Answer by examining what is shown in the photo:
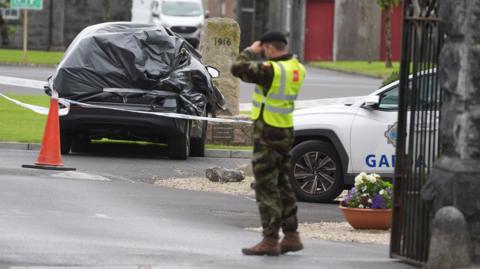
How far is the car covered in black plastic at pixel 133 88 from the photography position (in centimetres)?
1936

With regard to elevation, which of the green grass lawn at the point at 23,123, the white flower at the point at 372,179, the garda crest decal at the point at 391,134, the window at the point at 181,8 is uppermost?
the window at the point at 181,8

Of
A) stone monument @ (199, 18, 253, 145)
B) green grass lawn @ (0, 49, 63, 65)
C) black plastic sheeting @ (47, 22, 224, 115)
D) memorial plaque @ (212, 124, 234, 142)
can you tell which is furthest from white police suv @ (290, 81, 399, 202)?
green grass lawn @ (0, 49, 63, 65)

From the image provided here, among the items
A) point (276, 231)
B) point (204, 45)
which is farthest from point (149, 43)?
point (276, 231)

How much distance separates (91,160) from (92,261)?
9.12 meters

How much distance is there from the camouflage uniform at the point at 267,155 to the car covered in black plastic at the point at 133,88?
26.8 ft

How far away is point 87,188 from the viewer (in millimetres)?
15953

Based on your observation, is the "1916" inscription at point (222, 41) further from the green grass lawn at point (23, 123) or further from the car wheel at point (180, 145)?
the car wheel at point (180, 145)

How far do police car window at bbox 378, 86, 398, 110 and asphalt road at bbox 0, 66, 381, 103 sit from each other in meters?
15.9

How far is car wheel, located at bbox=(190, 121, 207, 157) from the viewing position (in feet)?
69.2

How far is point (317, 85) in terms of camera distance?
39.3 m

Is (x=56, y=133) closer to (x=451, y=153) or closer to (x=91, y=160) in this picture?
(x=91, y=160)

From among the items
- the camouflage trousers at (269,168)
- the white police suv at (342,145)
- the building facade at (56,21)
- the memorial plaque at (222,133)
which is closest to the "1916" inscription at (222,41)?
the memorial plaque at (222,133)

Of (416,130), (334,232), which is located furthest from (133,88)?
(416,130)

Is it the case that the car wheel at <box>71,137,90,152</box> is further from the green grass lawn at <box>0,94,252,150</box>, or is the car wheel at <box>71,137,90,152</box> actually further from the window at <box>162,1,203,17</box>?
the window at <box>162,1,203,17</box>
